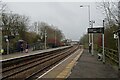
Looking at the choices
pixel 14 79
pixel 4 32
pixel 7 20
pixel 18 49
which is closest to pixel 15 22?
pixel 7 20

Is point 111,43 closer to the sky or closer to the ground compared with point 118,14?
closer to the ground

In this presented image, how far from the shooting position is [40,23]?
131 metres

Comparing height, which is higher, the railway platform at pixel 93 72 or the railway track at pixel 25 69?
the railway platform at pixel 93 72

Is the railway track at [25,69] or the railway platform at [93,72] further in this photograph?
the railway track at [25,69]

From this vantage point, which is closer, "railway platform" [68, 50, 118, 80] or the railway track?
"railway platform" [68, 50, 118, 80]

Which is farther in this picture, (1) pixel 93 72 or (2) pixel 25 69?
(2) pixel 25 69

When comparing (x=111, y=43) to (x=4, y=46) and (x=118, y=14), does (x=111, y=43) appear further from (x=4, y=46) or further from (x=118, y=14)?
(x=4, y=46)

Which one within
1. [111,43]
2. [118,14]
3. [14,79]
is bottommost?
[14,79]

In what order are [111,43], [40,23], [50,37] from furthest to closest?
1. [40,23]
2. [50,37]
3. [111,43]

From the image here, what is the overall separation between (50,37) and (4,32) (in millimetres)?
57962

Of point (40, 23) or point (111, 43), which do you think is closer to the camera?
point (111, 43)

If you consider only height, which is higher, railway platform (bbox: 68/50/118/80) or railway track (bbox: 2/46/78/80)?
railway platform (bbox: 68/50/118/80)

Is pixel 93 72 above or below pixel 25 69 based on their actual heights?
above

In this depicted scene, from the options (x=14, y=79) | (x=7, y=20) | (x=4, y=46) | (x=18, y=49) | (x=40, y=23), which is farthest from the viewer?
(x=40, y=23)
